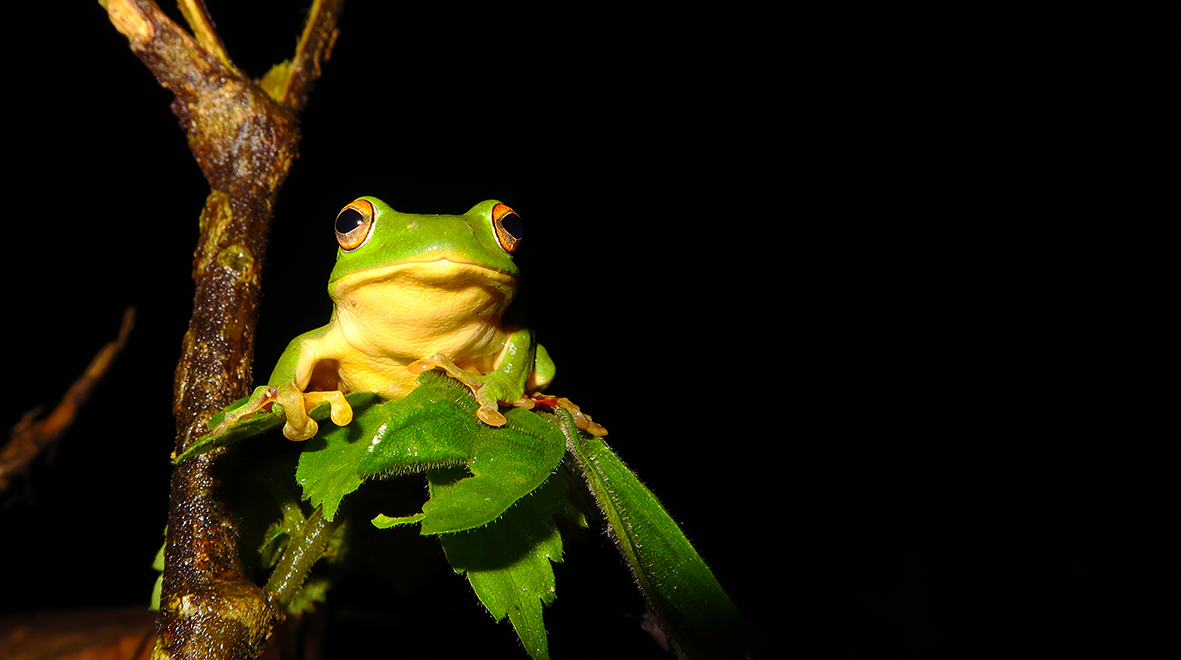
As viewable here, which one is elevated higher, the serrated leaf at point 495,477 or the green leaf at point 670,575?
the serrated leaf at point 495,477

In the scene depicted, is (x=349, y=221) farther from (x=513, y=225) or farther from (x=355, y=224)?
(x=513, y=225)

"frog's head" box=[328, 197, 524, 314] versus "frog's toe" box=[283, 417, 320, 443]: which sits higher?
"frog's head" box=[328, 197, 524, 314]

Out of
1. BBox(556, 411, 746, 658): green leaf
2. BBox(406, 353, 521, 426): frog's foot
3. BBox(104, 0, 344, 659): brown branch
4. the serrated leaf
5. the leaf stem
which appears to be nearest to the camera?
the serrated leaf

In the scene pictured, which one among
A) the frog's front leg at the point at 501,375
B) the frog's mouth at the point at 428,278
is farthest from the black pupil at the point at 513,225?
the frog's front leg at the point at 501,375

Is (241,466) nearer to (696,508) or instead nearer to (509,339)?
(509,339)

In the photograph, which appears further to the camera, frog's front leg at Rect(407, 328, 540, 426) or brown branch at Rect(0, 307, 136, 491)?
brown branch at Rect(0, 307, 136, 491)

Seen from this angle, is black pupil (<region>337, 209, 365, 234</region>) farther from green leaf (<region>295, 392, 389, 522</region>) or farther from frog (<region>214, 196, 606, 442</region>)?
green leaf (<region>295, 392, 389, 522</region>)

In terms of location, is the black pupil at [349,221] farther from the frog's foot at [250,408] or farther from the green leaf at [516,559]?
the green leaf at [516,559]

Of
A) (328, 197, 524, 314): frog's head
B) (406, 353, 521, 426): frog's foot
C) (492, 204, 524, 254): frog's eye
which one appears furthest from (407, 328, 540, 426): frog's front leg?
(492, 204, 524, 254): frog's eye
